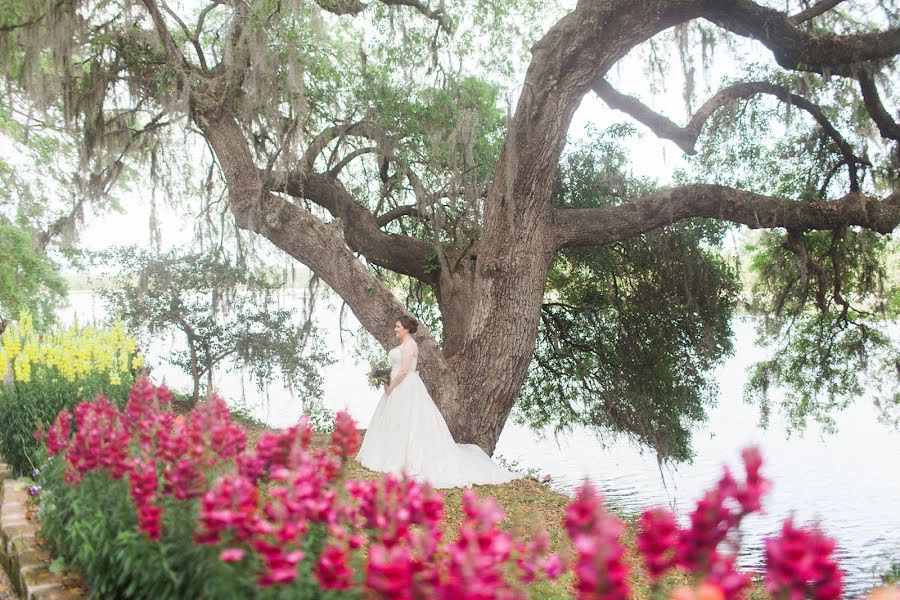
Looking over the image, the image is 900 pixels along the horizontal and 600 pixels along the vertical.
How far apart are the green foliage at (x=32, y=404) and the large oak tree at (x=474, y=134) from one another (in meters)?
3.06

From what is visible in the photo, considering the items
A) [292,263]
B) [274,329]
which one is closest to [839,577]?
[292,263]

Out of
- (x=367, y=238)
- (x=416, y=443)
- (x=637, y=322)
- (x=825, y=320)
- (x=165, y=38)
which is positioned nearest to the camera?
(x=416, y=443)

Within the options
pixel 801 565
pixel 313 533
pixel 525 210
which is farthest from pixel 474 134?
pixel 801 565

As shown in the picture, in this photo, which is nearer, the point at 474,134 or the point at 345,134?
the point at 474,134

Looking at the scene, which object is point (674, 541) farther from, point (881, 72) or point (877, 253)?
point (877, 253)

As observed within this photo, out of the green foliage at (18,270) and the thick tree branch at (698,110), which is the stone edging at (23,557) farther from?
the green foliage at (18,270)

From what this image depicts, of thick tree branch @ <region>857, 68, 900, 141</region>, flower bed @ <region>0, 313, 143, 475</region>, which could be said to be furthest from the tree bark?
flower bed @ <region>0, 313, 143, 475</region>

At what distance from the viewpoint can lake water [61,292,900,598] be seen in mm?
10508

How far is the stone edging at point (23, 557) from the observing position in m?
3.21

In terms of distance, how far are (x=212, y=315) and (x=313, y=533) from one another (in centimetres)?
854

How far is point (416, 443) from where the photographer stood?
24.9 feet

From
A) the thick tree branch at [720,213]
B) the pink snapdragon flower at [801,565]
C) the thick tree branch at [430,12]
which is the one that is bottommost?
the pink snapdragon flower at [801,565]

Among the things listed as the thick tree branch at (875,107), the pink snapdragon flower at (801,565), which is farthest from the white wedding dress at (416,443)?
the pink snapdragon flower at (801,565)

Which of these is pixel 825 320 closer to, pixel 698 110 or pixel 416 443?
pixel 698 110
